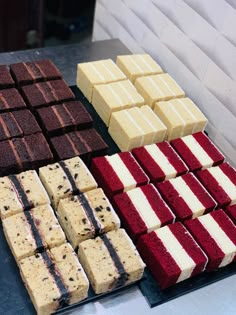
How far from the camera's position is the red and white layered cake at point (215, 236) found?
177 cm

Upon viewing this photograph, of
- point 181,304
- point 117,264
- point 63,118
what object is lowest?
point 181,304

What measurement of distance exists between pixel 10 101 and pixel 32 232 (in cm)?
74

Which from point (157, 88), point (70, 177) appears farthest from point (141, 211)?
point (157, 88)

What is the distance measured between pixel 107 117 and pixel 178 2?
2.18 feet

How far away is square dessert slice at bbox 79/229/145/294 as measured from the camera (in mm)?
1648

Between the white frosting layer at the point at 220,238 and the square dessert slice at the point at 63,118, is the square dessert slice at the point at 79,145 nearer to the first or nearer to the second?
the square dessert slice at the point at 63,118

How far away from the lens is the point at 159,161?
6.75 ft

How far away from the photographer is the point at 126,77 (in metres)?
2.45

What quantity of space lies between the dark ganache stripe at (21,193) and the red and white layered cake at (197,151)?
27.9 inches

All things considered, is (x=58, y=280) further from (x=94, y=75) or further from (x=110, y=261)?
(x=94, y=75)

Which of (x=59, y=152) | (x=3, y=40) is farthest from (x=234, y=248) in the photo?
(x=3, y=40)

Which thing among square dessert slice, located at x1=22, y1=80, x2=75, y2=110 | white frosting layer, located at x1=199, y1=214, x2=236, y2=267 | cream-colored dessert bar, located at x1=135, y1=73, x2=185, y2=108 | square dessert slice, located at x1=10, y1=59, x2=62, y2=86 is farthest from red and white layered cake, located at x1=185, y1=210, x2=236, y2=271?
square dessert slice, located at x1=10, y1=59, x2=62, y2=86

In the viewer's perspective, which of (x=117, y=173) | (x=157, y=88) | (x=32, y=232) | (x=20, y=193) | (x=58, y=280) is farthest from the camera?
(x=157, y=88)

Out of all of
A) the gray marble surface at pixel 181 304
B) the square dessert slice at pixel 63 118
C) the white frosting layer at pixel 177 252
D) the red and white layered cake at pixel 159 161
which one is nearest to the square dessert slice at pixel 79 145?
the square dessert slice at pixel 63 118
